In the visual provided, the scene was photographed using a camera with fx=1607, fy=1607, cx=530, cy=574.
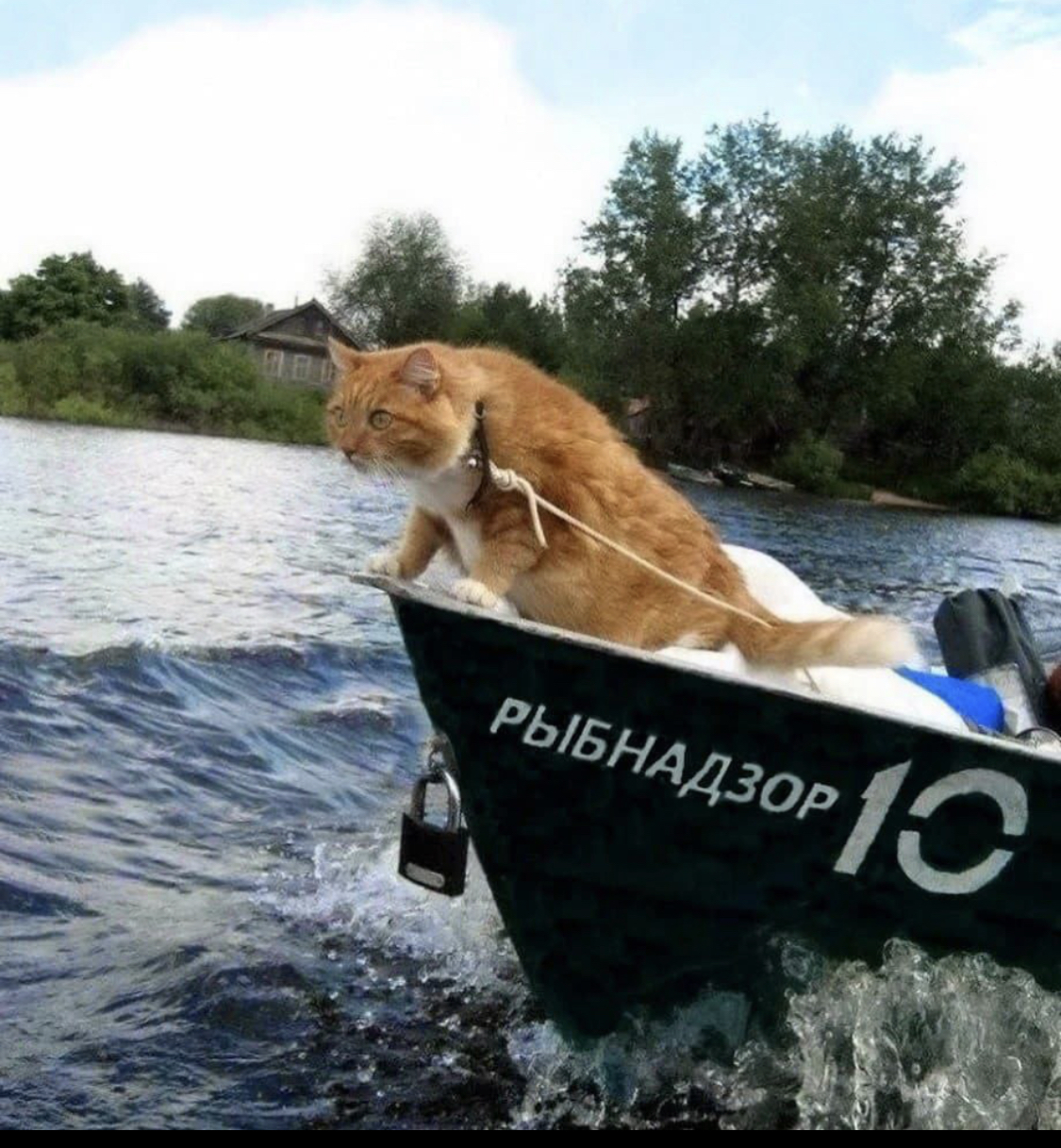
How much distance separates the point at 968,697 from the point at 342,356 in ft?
8.24

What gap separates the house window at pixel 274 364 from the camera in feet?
201

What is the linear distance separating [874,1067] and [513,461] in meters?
2.19

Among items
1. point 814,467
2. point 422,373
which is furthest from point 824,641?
point 814,467

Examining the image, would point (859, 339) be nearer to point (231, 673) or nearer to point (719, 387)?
point (719, 387)

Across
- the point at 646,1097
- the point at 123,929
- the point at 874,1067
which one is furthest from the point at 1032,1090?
the point at 123,929

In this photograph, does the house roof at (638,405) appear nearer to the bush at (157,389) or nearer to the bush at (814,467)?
the bush at (814,467)

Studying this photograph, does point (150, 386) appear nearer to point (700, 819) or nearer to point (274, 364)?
point (274, 364)

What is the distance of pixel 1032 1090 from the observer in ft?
16.6

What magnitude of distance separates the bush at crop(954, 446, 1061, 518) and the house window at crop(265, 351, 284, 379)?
2714cm

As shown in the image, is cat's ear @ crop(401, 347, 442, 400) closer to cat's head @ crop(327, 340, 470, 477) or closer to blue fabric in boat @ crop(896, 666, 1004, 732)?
cat's head @ crop(327, 340, 470, 477)

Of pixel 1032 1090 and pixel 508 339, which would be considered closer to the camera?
pixel 1032 1090

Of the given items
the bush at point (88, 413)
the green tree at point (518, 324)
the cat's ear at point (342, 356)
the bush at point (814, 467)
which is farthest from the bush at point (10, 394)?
the cat's ear at point (342, 356)

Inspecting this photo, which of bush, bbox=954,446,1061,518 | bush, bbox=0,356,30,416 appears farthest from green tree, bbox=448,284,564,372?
bush, bbox=954,446,1061,518

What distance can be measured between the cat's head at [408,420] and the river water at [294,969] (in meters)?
0.25
